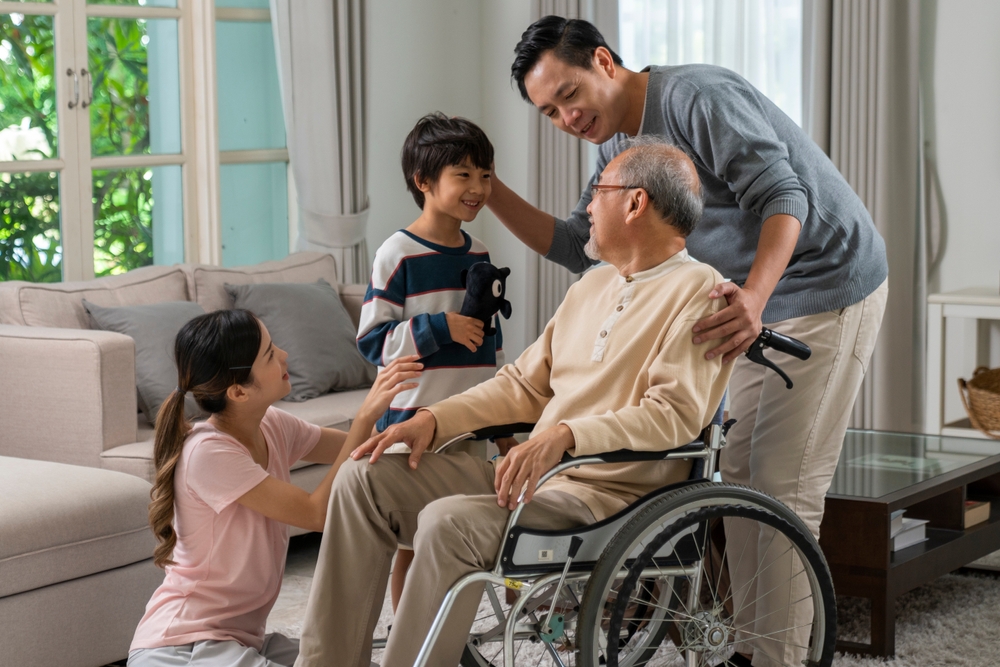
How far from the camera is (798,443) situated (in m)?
2.10

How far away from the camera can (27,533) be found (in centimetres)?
227

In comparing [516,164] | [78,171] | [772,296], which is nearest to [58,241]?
[78,171]

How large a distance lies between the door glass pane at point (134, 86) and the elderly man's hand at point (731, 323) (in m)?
2.86

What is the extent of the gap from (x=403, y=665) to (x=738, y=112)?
1.10 m

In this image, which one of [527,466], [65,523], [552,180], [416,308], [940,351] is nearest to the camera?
[527,466]

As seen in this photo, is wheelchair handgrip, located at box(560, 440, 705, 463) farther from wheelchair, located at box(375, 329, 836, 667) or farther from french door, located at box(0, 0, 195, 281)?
french door, located at box(0, 0, 195, 281)

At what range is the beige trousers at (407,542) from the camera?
1.65 meters

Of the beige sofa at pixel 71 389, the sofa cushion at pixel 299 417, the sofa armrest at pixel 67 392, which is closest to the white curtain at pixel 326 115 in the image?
the sofa cushion at pixel 299 417

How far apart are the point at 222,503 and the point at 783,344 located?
0.98 meters

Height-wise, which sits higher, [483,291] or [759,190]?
[759,190]

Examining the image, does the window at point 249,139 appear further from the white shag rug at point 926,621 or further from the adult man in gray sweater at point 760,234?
the adult man in gray sweater at point 760,234

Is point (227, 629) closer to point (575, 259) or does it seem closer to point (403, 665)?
point (403, 665)

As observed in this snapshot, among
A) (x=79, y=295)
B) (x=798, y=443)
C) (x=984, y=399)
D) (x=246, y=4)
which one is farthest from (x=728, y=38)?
(x=798, y=443)

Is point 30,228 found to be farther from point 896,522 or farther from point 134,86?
point 896,522
